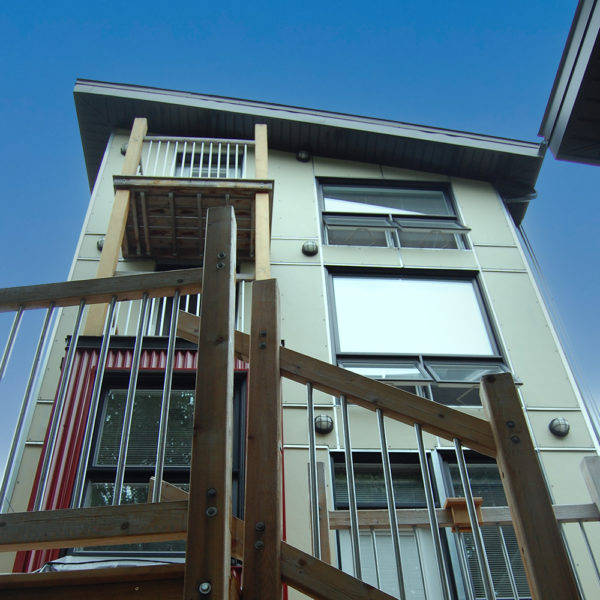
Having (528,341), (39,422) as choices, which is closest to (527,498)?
(39,422)

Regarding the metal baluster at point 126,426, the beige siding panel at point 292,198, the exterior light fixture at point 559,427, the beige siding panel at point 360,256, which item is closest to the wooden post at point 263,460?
the metal baluster at point 126,426

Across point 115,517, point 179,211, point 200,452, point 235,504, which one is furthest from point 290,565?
point 179,211

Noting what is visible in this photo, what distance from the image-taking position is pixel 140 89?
8.46m

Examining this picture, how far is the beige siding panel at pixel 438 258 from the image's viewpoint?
23.7 ft

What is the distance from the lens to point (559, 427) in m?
5.43

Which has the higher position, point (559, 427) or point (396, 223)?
point (396, 223)

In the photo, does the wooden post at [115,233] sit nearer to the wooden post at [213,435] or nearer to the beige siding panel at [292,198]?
the beige siding panel at [292,198]

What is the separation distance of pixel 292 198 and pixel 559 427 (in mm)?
4507

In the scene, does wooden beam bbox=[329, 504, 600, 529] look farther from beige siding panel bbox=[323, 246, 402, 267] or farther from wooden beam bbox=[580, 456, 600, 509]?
beige siding panel bbox=[323, 246, 402, 267]

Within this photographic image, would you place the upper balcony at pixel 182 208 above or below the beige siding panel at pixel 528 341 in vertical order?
above

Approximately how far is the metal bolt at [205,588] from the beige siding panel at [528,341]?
500cm

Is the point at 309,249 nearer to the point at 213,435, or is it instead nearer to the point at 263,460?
the point at 263,460

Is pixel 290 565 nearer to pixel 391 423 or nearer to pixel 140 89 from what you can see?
pixel 391 423

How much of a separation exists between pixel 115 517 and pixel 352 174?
751cm
